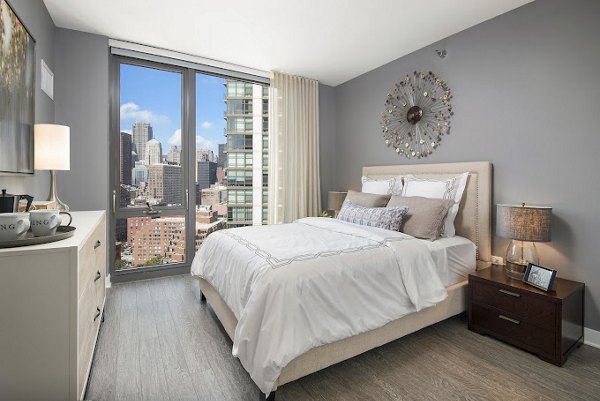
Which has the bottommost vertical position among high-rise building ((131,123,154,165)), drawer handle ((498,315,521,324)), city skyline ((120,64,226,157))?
drawer handle ((498,315,521,324))

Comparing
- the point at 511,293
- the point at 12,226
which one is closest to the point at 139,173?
the point at 12,226

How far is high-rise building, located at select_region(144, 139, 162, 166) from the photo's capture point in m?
3.62

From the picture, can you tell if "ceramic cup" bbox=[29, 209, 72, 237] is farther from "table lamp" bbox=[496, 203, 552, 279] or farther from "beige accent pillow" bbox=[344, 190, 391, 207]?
"table lamp" bbox=[496, 203, 552, 279]

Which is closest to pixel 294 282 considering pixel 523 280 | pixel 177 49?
pixel 523 280

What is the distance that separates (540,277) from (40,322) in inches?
111

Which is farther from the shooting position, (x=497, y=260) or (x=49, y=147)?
(x=497, y=260)

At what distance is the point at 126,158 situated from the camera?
11.5 feet

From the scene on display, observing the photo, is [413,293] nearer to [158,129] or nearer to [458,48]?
[458,48]

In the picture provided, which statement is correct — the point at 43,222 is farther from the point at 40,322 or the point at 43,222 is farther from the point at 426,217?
the point at 426,217

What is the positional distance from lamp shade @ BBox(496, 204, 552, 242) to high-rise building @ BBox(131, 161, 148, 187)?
3.74 m

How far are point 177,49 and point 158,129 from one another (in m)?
0.96

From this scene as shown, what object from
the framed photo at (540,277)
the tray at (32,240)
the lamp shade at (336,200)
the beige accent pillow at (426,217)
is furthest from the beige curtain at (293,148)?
the tray at (32,240)

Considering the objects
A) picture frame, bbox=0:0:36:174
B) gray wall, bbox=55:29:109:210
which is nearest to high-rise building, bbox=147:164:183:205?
gray wall, bbox=55:29:109:210

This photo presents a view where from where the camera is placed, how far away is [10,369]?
3.62 feet
